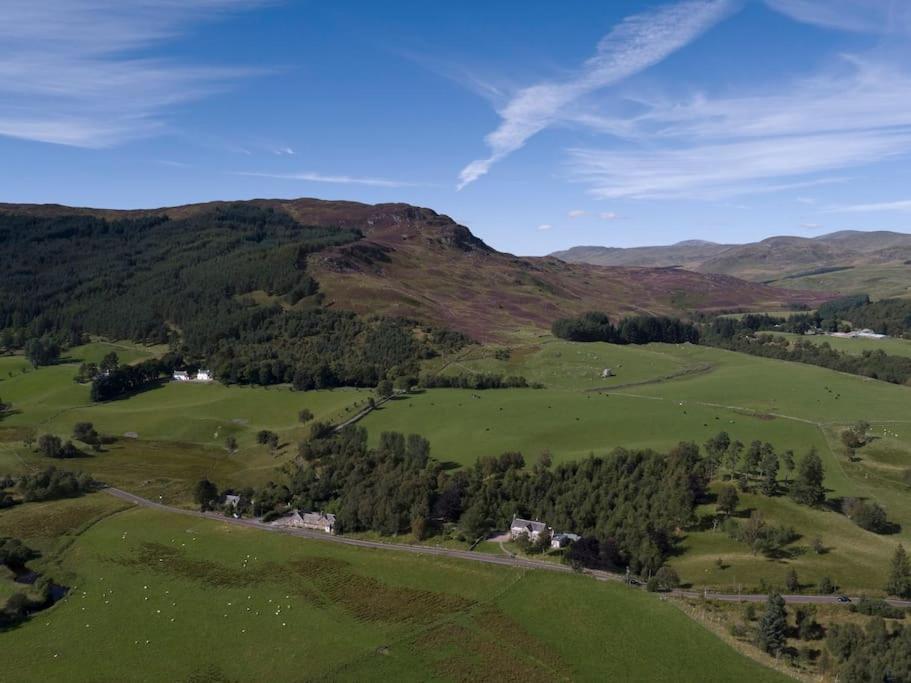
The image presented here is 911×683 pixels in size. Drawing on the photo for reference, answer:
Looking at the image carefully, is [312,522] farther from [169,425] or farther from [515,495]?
[169,425]

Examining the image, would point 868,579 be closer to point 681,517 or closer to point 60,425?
point 681,517

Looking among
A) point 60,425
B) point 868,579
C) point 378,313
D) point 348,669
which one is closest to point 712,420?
point 868,579

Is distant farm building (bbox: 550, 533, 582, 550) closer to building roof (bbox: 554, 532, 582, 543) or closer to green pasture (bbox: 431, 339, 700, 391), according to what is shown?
building roof (bbox: 554, 532, 582, 543)

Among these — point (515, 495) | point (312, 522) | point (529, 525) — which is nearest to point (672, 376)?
point (515, 495)

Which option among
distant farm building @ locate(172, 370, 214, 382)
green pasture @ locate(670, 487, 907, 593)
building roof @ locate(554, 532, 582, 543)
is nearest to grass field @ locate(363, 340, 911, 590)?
green pasture @ locate(670, 487, 907, 593)

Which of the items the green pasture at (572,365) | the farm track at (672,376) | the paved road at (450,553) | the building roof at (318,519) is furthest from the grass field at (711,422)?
the building roof at (318,519)

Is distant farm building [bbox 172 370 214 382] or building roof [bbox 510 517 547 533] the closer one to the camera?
building roof [bbox 510 517 547 533]
